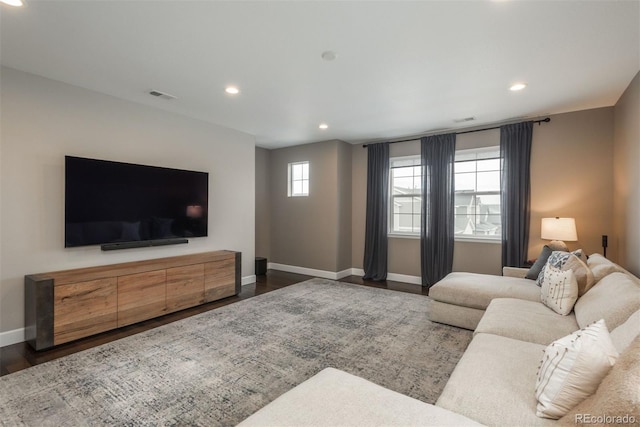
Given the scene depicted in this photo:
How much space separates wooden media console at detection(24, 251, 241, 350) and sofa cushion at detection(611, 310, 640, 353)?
3846 millimetres

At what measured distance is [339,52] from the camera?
8.34ft

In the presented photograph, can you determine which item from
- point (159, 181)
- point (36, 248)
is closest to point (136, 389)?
point (36, 248)

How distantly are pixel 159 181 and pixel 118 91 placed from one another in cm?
108

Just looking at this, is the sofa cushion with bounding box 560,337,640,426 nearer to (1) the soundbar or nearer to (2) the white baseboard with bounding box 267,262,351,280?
(1) the soundbar

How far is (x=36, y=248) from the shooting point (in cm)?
301

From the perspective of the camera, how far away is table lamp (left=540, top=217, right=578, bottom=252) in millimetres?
3607

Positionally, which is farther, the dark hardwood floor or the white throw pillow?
the dark hardwood floor

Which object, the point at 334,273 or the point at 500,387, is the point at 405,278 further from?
the point at 500,387

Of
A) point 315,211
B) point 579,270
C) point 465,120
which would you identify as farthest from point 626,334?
point 315,211

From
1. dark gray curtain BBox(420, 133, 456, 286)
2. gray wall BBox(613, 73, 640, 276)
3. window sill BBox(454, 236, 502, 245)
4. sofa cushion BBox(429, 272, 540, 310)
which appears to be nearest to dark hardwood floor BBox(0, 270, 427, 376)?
dark gray curtain BBox(420, 133, 456, 286)

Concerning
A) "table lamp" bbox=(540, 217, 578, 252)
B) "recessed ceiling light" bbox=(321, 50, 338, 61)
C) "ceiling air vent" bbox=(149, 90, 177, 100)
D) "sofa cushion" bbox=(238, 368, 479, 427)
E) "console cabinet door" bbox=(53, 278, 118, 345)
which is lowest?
"console cabinet door" bbox=(53, 278, 118, 345)

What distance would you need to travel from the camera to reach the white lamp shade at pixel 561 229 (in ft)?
11.9

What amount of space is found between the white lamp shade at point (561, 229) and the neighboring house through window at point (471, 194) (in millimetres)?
909

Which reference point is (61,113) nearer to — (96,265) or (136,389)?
(96,265)
